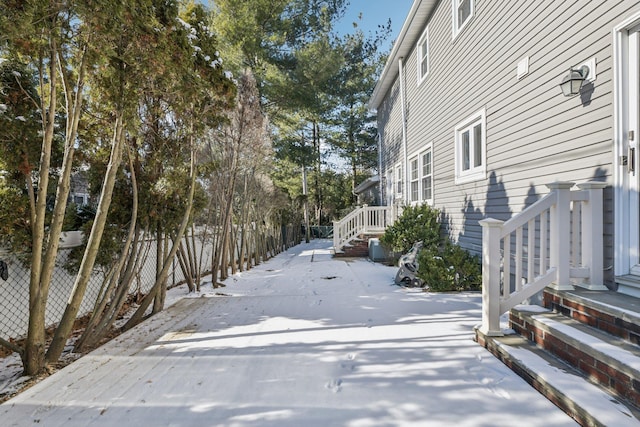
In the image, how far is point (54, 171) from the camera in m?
3.50

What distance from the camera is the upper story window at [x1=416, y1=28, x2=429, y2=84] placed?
26.4 feet

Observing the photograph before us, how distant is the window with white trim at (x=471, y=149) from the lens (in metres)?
5.44

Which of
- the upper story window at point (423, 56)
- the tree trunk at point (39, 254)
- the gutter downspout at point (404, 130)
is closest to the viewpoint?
the tree trunk at point (39, 254)

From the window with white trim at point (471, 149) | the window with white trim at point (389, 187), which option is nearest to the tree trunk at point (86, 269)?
the window with white trim at point (471, 149)

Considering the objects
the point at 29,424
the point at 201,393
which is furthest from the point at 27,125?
the point at 201,393

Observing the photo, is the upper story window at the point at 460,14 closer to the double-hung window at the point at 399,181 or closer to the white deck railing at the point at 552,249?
the white deck railing at the point at 552,249

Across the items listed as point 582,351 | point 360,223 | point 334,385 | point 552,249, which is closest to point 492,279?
point 552,249

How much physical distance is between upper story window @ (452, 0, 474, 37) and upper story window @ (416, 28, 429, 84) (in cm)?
158

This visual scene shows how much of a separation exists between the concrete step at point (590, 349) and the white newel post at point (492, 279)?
21 centimetres

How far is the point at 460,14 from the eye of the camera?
636 cm

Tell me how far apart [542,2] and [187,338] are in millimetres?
5116

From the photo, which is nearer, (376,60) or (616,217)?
(616,217)

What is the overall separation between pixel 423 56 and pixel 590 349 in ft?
25.7

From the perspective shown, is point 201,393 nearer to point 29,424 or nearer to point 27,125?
point 29,424
